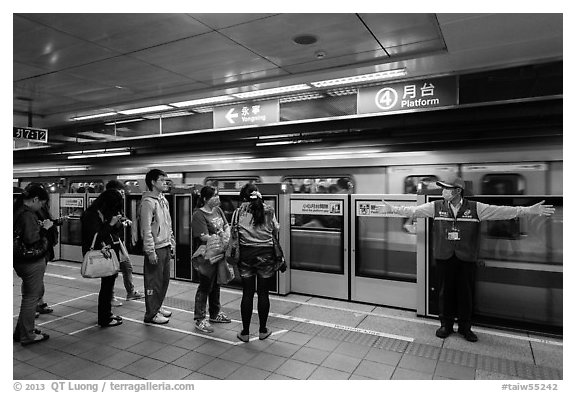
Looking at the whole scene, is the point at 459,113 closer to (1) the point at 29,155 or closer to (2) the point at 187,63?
(2) the point at 187,63

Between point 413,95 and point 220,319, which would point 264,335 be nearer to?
point 220,319

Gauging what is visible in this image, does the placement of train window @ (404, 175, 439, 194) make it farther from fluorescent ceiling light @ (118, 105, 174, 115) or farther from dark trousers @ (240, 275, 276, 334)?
fluorescent ceiling light @ (118, 105, 174, 115)

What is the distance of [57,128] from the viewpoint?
9641mm

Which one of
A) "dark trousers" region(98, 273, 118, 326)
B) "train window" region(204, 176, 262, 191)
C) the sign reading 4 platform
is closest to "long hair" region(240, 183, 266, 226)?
"dark trousers" region(98, 273, 118, 326)

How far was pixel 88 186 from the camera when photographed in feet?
36.2

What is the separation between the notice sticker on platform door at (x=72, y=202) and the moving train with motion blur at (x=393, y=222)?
0.81 ft

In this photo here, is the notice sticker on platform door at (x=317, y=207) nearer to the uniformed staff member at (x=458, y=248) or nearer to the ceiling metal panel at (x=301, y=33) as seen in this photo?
the uniformed staff member at (x=458, y=248)

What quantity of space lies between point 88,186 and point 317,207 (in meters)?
8.12

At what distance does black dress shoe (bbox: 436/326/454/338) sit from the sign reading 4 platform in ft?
12.6

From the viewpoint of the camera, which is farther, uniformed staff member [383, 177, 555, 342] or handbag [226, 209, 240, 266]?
uniformed staff member [383, 177, 555, 342]

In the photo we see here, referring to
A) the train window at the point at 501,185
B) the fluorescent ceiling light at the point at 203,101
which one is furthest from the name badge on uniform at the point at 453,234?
the fluorescent ceiling light at the point at 203,101

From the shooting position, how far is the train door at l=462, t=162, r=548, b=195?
551 cm

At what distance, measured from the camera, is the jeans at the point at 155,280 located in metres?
4.63
